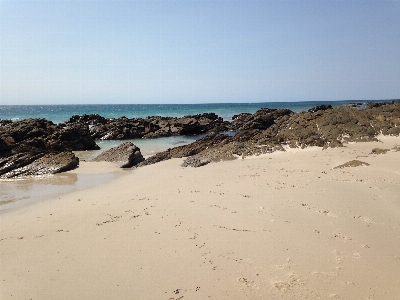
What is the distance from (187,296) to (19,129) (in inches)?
684

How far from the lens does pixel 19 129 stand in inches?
690

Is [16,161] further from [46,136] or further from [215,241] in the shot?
[215,241]

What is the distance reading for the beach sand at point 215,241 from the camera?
3701 millimetres

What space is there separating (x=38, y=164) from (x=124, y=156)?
11.0ft

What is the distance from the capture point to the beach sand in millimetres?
3701

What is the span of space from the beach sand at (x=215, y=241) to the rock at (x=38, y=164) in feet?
14.3

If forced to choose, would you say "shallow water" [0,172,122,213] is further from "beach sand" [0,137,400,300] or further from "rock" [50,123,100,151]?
"rock" [50,123,100,151]

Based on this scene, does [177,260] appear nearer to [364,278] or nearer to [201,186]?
[364,278]

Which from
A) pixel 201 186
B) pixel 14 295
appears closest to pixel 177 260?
pixel 14 295

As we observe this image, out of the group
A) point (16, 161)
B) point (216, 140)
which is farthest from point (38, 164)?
point (216, 140)

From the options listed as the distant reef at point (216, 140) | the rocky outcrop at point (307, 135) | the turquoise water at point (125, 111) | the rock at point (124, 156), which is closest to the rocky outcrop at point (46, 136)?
the distant reef at point (216, 140)

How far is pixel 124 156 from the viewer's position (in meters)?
13.7

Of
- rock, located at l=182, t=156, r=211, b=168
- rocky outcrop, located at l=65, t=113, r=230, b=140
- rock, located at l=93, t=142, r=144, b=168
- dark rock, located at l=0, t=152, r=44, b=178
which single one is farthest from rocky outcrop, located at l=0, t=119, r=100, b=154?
rock, located at l=182, t=156, r=211, b=168

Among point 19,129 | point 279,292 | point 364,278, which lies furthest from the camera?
point 19,129
